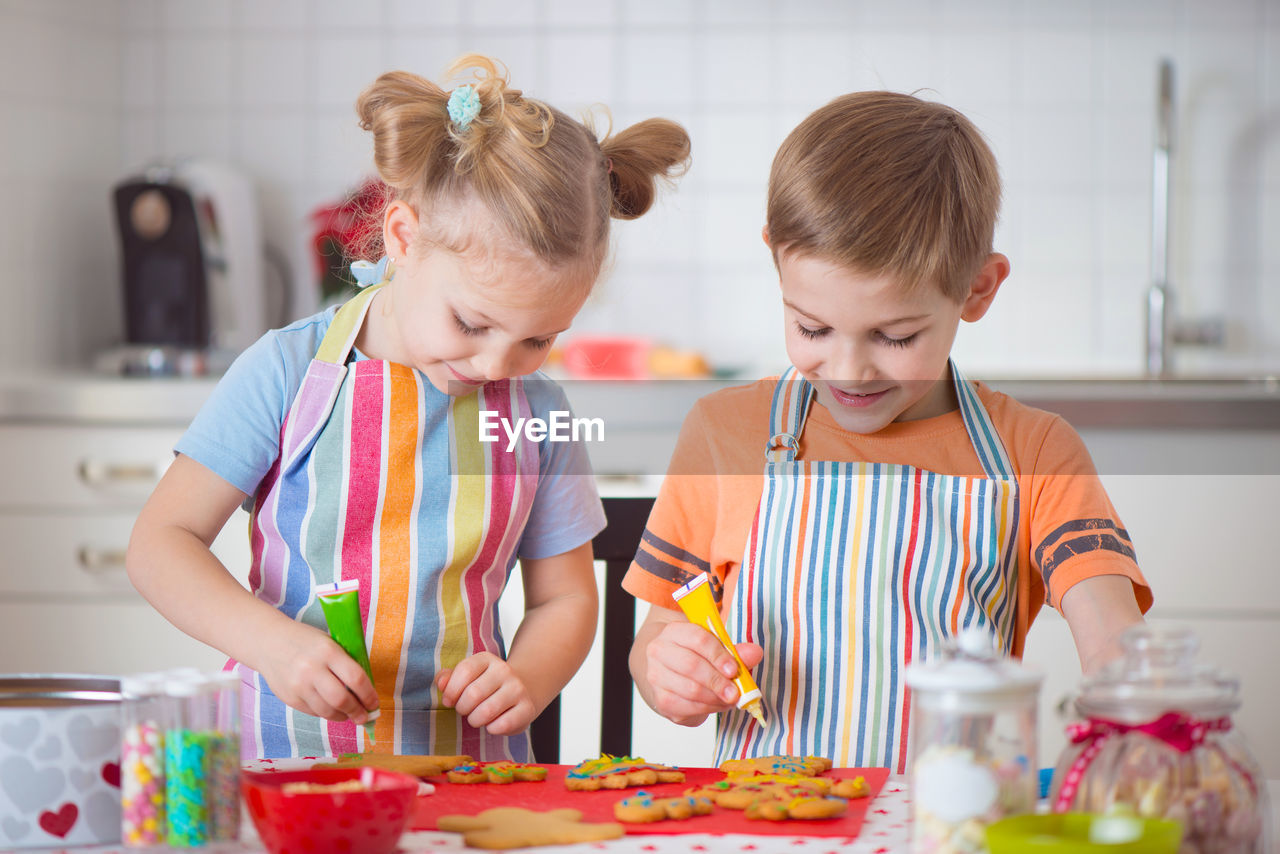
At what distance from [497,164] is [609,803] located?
0.36m

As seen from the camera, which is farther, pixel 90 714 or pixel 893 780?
pixel 893 780

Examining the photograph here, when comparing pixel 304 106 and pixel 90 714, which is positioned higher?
pixel 304 106

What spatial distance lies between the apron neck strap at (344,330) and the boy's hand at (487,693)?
0.69ft

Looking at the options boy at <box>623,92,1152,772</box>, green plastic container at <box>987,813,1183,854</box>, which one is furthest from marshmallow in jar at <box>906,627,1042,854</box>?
boy at <box>623,92,1152,772</box>

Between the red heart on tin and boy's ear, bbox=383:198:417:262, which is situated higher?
boy's ear, bbox=383:198:417:262

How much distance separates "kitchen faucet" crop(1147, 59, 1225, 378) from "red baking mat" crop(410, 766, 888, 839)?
137cm

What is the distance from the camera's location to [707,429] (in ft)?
2.72

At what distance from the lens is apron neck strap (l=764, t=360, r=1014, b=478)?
77 cm

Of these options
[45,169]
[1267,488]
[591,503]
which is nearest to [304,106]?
[45,169]

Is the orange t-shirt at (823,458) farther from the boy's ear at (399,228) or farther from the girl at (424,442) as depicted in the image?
the boy's ear at (399,228)

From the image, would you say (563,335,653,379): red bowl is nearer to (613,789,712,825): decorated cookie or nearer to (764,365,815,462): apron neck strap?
(764,365,815,462): apron neck strap

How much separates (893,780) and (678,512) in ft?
0.89

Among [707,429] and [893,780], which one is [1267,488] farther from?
[893,780]

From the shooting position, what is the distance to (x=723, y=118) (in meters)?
1.91
